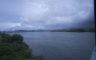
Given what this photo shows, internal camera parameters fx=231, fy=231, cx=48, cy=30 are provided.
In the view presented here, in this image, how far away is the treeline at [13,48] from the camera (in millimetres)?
2605

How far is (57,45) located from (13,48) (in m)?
0.54

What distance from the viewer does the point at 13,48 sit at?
2.63 meters

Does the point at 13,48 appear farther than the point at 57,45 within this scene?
No

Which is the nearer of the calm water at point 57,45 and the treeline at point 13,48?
the treeline at point 13,48

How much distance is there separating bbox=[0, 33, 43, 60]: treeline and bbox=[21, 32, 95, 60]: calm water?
7 cm

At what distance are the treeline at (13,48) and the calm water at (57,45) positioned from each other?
7cm

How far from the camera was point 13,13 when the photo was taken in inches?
108

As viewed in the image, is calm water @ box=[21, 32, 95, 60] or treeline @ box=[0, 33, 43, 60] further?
calm water @ box=[21, 32, 95, 60]

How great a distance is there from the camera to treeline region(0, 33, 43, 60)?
103 inches

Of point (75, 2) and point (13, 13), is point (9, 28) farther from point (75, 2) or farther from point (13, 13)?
point (75, 2)

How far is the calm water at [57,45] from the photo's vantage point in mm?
2759

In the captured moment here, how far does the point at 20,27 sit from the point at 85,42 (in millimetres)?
856

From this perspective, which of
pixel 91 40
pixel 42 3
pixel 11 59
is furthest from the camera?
pixel 91 40

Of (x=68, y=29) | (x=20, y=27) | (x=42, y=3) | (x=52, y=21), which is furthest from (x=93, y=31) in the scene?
(x=20, y=27)
